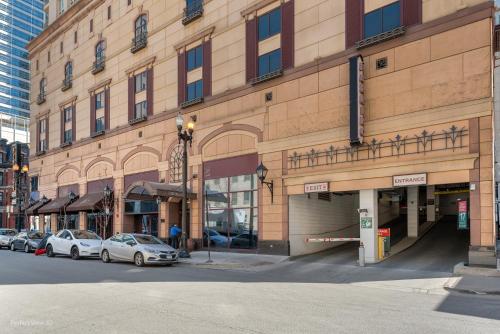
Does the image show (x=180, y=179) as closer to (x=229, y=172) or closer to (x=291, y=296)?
(x=229, y=172)

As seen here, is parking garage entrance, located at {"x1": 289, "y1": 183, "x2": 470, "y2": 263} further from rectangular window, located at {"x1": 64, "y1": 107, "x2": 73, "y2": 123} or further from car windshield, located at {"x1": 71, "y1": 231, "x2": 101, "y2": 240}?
rectangular window, located at {"x1": 64, "y1": 107, "x2": 73, "y2": 123}

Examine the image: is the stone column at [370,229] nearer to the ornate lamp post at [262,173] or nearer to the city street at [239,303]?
the city street at [239,303]

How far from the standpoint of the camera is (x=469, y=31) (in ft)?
53.7

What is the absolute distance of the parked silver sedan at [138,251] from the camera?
18500 millimetres

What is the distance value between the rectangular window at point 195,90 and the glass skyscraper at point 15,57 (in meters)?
96.6

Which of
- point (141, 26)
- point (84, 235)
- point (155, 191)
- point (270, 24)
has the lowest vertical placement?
point (84, 235)

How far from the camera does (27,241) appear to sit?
94.2ft

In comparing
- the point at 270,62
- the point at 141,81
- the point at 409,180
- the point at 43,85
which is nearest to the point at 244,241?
the point at 270,62

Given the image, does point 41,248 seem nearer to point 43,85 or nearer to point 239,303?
point 239,303

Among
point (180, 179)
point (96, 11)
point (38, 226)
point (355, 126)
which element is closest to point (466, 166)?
point (355, 126)

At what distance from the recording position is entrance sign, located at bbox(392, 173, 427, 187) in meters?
16.9

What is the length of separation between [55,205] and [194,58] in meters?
19.6

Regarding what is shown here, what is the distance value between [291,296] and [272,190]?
1097 centimetres

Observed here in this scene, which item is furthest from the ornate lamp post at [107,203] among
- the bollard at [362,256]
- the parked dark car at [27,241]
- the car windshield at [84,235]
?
the bollard at [362,256]
